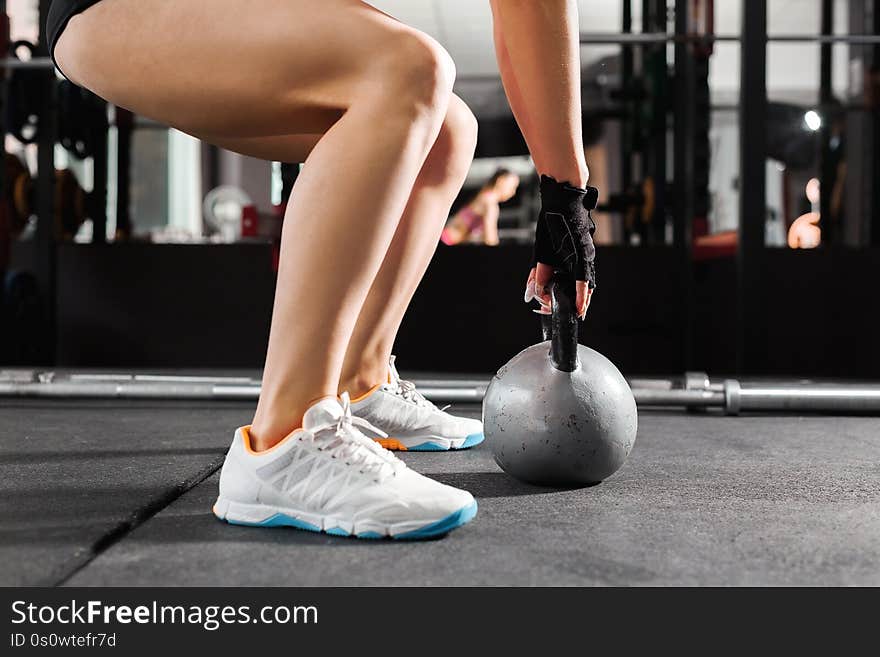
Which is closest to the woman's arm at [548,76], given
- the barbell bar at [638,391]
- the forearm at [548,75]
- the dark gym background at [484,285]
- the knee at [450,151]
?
the forearm at [548,75]

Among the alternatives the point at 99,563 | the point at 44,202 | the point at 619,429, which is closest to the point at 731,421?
the point at 619,429

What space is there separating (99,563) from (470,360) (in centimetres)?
268

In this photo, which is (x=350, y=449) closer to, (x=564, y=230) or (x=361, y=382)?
(x=564, y=230)

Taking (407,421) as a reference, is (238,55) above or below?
above

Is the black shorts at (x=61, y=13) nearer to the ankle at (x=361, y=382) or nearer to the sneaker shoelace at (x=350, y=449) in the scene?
the sneaker shoelace at (x=350, y=449)

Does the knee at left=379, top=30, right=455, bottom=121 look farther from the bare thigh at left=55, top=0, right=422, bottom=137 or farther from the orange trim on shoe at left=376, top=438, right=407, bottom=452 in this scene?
the orange trim on shoe at left=376, top=438, right=407, bottom=452

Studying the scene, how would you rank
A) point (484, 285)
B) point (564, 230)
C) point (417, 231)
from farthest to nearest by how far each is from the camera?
point (484, 285) → point (417, 231) → point (564, 230)

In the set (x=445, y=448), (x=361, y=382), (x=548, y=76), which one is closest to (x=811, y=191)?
(x=445, y=448)

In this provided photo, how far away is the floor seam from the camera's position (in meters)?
0.79

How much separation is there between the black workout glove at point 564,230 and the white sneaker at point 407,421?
0.51m

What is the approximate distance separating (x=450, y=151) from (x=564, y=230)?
1.35 ft

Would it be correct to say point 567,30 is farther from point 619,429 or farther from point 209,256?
point 209,256

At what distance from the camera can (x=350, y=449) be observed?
96cm
